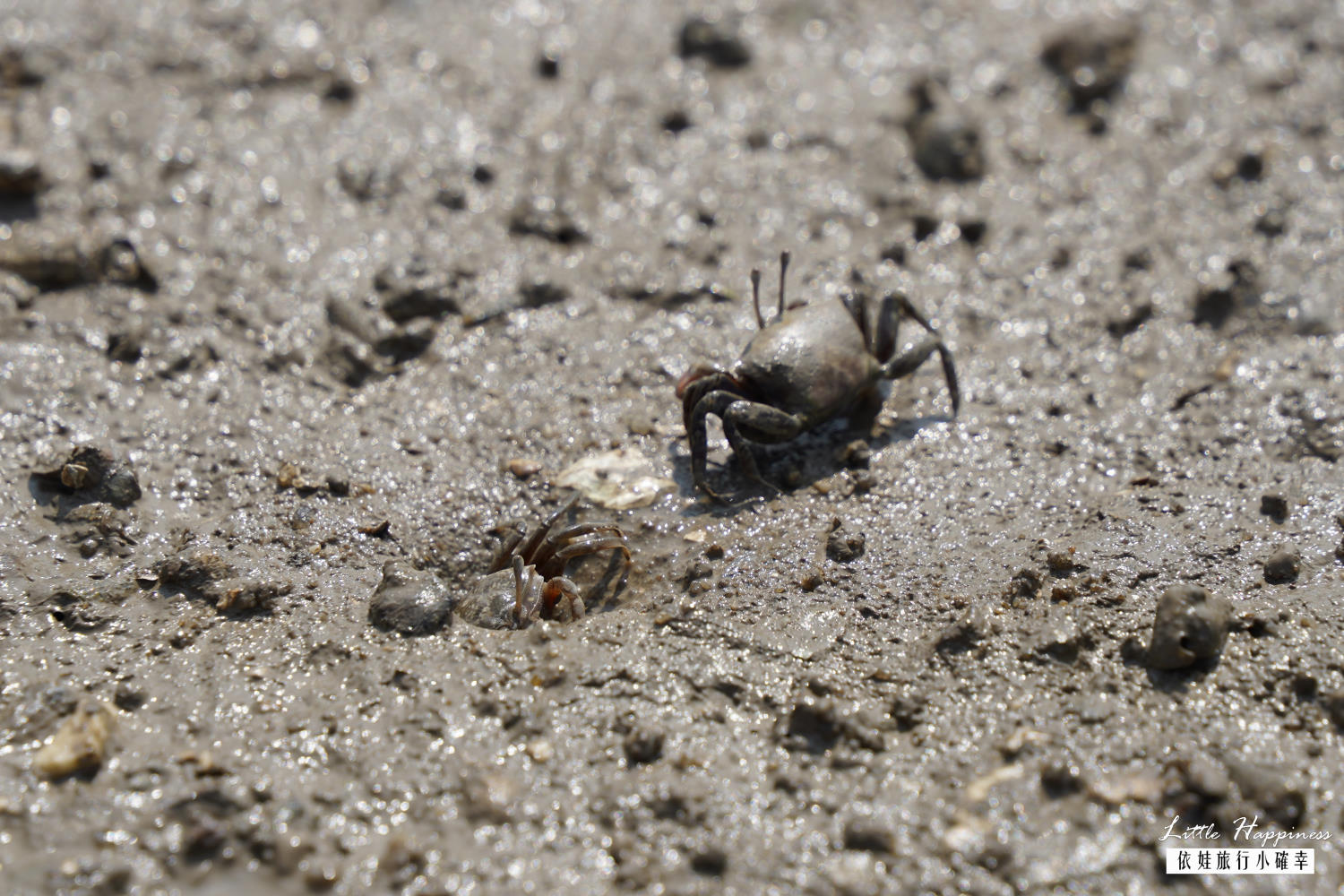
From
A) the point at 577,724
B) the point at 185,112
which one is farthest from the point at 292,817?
the point at 185,112

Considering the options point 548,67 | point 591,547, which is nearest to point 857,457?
point 591,547

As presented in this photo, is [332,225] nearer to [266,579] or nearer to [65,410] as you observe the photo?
[65,410]

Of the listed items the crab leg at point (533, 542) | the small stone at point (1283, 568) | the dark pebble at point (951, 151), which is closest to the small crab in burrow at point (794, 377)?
the crab leg at point (533, 542)

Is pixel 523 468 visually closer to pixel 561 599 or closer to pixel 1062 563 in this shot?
pixel 561 599

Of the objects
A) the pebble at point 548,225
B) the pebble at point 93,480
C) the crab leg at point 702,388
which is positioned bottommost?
the pebble at point 93,480

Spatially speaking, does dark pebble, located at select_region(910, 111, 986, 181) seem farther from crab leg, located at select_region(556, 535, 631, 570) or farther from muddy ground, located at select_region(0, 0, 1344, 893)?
crab leg, located at select_region(556, 535, 631, 570)

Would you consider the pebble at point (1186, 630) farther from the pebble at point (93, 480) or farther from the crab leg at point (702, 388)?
the pebble at point (93, 480)
